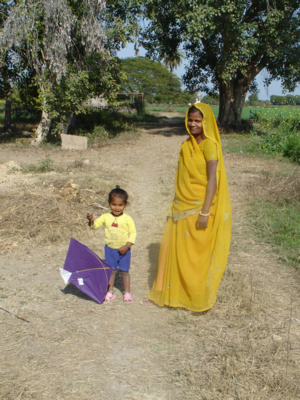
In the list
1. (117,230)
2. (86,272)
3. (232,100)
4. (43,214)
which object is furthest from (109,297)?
(232,100)

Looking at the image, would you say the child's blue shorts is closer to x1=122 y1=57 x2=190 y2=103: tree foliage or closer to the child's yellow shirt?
the child's yellow shirt

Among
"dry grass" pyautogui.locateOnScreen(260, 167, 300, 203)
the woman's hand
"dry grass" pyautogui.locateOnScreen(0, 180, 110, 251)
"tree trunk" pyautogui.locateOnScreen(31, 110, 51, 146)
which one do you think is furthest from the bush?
"tree trunk" pyautogui.locateOnScreen(31, 110, 51, 146)

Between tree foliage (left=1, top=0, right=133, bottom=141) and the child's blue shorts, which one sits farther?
tree foliage (left=1, top=0, right=133, bottom=141)

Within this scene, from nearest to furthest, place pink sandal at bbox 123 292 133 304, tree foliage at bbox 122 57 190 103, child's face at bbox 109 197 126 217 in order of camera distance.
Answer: child's face at bbox 109 197 126 217 < pink sandal at bbox 123 292 133 304 < tree foliage at bbox 122 57 190 103

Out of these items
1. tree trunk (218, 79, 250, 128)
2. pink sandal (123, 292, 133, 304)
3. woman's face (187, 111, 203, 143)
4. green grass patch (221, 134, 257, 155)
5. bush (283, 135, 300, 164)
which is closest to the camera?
woman's face (187, 111, 203, 143)

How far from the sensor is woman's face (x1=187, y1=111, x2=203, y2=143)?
2.97 m

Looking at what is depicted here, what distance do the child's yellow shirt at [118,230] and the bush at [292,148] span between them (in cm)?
746

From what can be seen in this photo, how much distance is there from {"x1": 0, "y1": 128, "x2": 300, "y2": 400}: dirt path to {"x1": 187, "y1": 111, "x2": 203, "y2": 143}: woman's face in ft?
5.05

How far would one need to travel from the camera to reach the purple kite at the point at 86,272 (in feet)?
10.7

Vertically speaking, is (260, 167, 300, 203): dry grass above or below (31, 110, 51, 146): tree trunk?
below

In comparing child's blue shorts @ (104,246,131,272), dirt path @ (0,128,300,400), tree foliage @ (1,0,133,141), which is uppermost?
tree foliage @ (1,0,133,141)

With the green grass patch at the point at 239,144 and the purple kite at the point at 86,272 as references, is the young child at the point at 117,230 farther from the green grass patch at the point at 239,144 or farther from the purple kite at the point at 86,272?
the green grass patch at the point at 239,144

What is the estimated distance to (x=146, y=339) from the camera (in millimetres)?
2904

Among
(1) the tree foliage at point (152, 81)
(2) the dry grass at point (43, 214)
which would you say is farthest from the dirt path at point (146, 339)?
(1) the tree foliage at point (152, 81)
